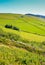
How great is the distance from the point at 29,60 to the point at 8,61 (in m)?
4.09

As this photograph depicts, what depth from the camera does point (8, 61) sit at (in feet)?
78.5

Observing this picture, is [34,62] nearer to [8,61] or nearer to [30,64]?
[30,64]

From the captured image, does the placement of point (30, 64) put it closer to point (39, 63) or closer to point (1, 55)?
point (39, 63)

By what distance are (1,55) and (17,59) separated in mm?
2177

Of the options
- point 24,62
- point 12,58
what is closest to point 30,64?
point 24,62

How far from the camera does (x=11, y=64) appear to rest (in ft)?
76.4

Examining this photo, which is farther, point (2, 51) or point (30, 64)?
point (2, 51)

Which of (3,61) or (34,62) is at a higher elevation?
(3,61)

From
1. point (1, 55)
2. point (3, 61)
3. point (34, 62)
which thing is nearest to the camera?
point (3, 61)

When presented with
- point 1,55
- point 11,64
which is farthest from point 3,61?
point 1,55

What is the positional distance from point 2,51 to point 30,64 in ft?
14.7

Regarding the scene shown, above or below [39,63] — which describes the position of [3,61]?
above

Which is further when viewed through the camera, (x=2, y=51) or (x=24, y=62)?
(x=2, y=51)

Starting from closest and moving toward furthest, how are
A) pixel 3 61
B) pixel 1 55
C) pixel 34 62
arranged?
pixel 3 61, pixel 1 55, pixel 34 62
